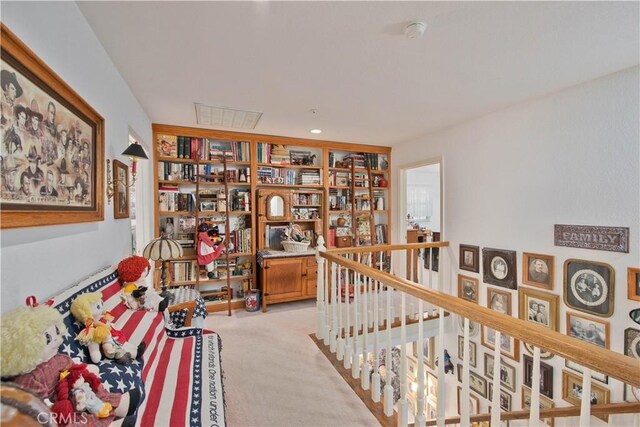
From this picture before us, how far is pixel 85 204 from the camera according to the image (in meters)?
1.37

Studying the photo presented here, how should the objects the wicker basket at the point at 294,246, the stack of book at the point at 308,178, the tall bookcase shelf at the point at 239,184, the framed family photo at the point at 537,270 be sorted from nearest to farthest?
the framed family photo at the point at 537,270, the tall bookcase shelf at the point at 239,184, the wicker basket at the point at 294,246, the stack of book at the point at 308,178

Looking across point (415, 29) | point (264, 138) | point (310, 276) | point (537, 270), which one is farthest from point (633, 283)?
point (264, 138)

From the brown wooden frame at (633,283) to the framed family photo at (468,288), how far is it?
122 cm

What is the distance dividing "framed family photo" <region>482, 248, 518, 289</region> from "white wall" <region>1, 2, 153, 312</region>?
3332mm

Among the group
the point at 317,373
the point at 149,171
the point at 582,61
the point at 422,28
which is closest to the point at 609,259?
the point at 582,61

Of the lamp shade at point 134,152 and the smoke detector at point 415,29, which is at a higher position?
the smoke detector at point 415,29

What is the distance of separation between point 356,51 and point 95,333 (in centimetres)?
197

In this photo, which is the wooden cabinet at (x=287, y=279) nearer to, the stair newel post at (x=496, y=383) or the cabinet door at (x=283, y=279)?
the cabinet door at (x=283, y=279)

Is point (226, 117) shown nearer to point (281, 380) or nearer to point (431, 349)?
point (281, 380)

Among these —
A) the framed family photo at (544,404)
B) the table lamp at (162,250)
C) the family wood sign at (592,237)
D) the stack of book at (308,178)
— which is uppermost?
the stack of book at (308,178)

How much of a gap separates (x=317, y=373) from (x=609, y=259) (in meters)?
2.36

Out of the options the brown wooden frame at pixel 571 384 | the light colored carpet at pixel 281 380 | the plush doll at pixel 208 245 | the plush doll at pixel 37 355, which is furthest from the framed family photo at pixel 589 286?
the plush doll at pixel 208 245

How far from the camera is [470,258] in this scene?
3156 millimetres

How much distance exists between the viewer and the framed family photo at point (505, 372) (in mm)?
2660
